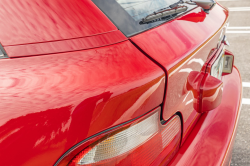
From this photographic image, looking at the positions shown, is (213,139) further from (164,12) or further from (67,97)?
(67,97)

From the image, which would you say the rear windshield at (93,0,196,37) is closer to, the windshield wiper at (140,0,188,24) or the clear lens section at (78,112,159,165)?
the windshield wiper at (140,0,188,24)

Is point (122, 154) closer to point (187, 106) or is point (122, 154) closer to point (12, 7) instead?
point (187, 106)

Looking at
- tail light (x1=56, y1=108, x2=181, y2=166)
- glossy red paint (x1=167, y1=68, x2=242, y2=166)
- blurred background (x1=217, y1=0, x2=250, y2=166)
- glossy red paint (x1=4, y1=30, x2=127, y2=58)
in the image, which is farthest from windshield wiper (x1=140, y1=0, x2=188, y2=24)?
blurred background (x1=217, y1=0, x2=250, y2=166)

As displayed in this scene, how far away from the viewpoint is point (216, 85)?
1.08 m

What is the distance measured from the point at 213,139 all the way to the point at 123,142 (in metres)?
0.63

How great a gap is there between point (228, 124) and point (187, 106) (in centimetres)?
37

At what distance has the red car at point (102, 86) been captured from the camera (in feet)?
2.18

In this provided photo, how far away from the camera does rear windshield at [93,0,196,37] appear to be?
38.0 inches

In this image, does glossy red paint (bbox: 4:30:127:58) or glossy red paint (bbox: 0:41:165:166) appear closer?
glossy red paint (bbox: 0:41:165:166)

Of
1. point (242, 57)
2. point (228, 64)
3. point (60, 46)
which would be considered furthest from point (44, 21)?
point (242, 57)

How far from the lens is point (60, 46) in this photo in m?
0.84

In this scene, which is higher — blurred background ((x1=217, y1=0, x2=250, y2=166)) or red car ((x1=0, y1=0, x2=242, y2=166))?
red car ((x1=0, y1=0, x2=242, y2=166))

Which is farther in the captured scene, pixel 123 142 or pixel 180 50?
pixel 180 50


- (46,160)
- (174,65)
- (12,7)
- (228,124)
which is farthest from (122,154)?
(228,124)
